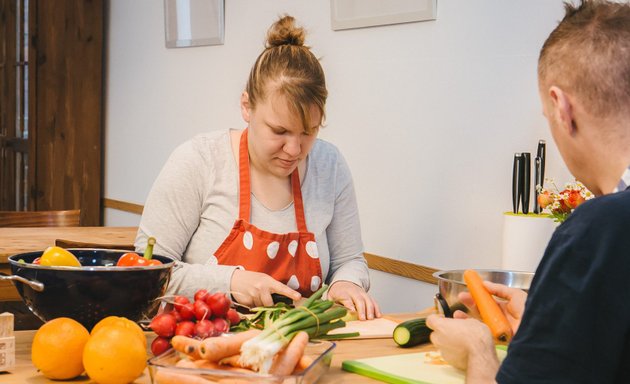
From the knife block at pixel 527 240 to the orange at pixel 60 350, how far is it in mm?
1413

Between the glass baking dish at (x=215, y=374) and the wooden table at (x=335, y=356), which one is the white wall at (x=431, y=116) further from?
the glass baking dish at (x=215, y=374)

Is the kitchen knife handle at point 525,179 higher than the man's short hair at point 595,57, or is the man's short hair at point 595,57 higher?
the man's short hair at point 595,57

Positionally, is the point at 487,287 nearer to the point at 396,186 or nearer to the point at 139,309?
the point at 139,309

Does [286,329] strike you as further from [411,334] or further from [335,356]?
[411,334]

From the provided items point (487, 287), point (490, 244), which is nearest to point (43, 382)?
point (487, 287)

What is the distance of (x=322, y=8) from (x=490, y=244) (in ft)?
4.52

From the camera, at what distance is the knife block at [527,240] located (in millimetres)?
2488

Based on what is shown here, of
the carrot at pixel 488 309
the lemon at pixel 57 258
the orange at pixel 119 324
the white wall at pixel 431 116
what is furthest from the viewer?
the white wall at pixel 431 116

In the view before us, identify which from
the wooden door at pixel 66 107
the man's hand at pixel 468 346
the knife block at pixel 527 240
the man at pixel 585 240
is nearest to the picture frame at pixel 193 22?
the wooden door at pixel 66 107

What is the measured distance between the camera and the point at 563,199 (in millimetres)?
2377

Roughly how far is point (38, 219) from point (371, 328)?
260 centimetres

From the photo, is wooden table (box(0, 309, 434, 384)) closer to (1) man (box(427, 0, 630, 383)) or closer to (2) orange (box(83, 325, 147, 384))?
(2) orange (box(83, 325, 147, 384))

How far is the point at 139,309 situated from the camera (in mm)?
1710

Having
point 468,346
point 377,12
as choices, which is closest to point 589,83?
point 468,346
